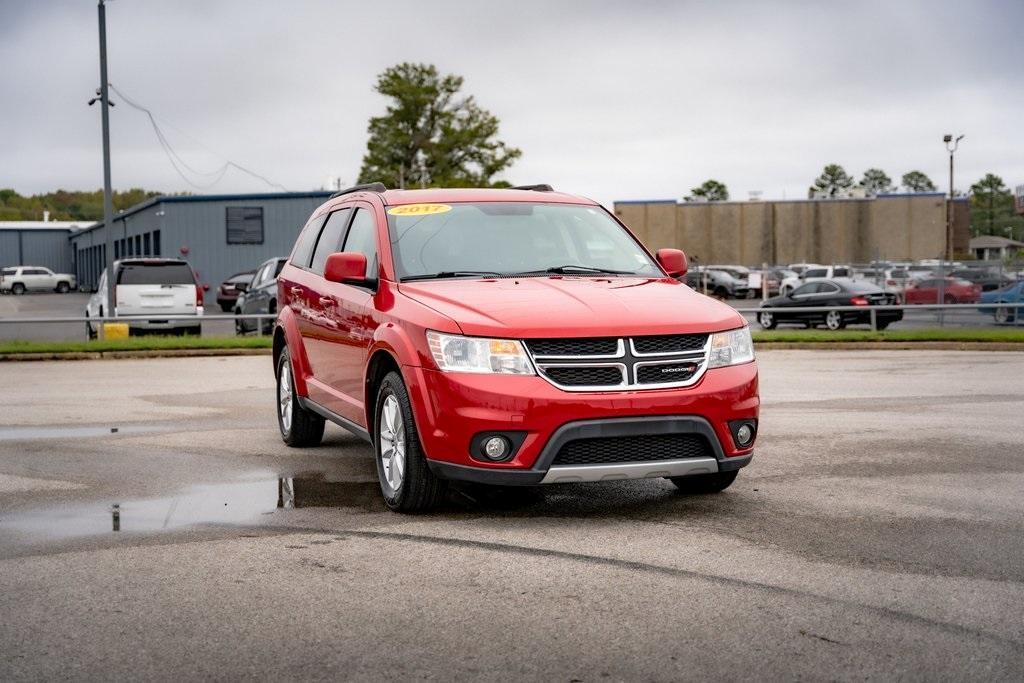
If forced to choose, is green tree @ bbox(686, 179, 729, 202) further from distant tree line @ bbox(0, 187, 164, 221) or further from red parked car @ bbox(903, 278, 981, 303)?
red parked car @ bbox(903, 278, 981, 303)

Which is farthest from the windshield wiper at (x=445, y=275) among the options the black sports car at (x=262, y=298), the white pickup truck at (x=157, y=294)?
the black sports car at (x=262, y=298)

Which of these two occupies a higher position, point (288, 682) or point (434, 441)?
point (434, 441)

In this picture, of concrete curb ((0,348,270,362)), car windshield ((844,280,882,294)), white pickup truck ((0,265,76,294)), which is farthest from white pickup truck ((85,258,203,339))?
white pickup truck ((0,265,76,294))

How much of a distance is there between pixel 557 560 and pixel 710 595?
2.90 ft

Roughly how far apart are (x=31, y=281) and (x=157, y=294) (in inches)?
2356

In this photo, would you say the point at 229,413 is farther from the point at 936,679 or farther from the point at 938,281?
the point at 938,281

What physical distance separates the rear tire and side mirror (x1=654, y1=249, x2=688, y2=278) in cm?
146

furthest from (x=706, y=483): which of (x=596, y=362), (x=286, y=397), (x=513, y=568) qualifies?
(x=286, y=397)

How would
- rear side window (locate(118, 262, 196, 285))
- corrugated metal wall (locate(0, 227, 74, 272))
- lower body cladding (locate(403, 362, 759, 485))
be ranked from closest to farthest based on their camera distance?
lower body cladding (locate(403, 362, 759, 485))
rear side window (locate(118, 262, 196, 285))
corrugated metal wall (locate(0, 227, 74, 272))

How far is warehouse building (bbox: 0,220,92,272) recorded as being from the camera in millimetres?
93438

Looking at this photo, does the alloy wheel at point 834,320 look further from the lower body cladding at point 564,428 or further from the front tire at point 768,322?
the lower body cladding at point 564,428

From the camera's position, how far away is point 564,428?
20.8 ft

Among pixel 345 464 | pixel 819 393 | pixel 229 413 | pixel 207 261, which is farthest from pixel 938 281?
pixel 207 261

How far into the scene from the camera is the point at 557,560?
581 centimetres
